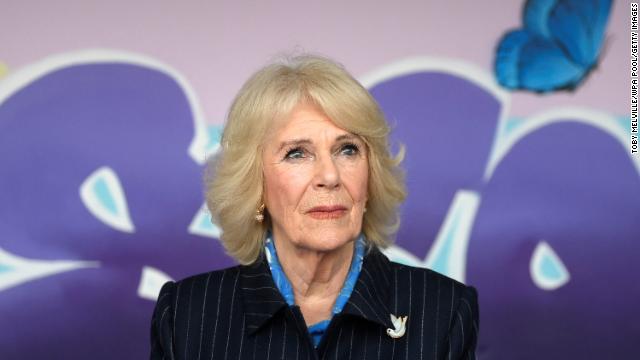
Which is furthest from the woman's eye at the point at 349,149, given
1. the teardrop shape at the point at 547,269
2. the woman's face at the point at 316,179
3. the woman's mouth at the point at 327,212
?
the teardrop shape at the point at 547,269

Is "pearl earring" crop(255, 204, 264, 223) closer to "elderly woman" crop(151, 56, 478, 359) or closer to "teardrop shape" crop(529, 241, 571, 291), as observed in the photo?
"elderly woman" crop(151, 56, 478, 359)

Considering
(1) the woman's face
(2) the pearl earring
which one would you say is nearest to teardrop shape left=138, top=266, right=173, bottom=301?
(2) the pearl earring

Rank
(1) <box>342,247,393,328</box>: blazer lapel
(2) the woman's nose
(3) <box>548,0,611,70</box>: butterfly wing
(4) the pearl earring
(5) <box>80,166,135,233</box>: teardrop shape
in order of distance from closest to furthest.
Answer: (2) the woman's nose, (1) <box>342,247,393,328</box>: blazer lapel, (4) the pearl earring, (5) <box>80,166,135,233</box>: teardrop shape, (3) <box>548,0,611,70</box>: butterfly wing

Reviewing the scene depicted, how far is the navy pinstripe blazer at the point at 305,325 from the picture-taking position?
255 cm

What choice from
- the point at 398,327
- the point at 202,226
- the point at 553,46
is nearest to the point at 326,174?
the point at 398,327

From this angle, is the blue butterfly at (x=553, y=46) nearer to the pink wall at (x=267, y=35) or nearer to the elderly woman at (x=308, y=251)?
the pink wall at (x=267, y=35)

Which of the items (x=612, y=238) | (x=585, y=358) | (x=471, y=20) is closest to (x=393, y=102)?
(x=471, y=20)

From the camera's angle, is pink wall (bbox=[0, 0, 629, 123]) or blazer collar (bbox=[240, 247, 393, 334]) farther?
pink wall (bbox=[0, 0, 629, 123])

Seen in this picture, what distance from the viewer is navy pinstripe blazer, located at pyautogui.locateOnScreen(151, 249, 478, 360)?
2555 millimetres

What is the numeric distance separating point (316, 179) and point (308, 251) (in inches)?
9.0

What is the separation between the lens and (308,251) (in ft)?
8.59

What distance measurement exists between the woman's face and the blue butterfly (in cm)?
162

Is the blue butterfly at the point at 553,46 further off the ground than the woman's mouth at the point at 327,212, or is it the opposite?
the blue butterfly at the point at 553,46

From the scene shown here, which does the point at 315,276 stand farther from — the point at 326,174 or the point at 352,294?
the point at 326,174
